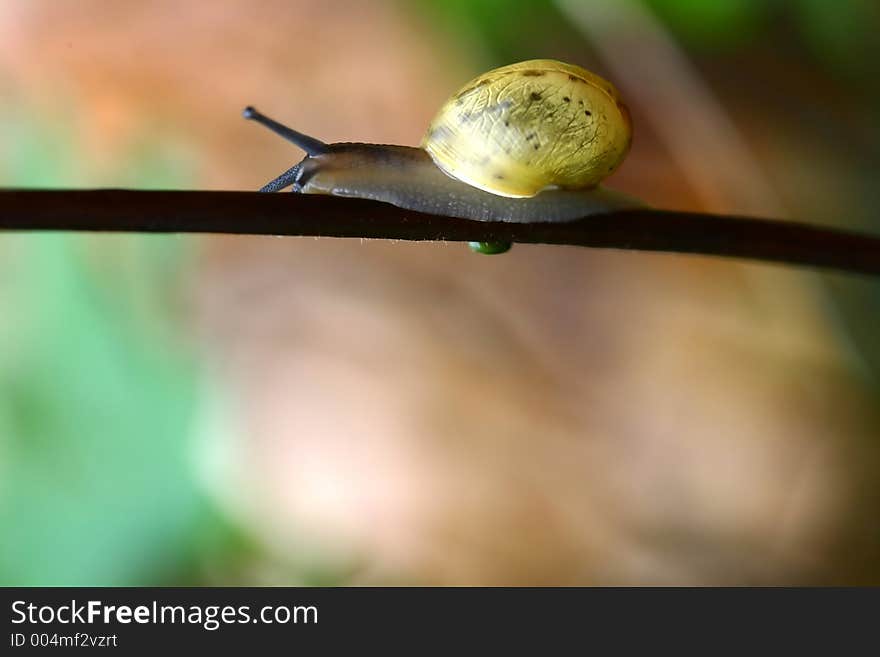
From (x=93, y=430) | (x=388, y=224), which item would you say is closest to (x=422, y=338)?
(x=93, y=430)

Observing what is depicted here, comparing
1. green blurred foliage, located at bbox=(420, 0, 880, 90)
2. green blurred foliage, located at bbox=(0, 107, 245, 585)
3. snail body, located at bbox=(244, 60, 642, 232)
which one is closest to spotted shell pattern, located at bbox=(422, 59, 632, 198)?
snail body, located at bbox=(244, 60, 642, 232)

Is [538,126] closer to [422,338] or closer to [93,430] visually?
[422,338]

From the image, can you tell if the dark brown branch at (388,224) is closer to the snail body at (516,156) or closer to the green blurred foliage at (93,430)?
the snail body at (516,156)

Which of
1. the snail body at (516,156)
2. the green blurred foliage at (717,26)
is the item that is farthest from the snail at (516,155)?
the green blurred foliage at (717,26)

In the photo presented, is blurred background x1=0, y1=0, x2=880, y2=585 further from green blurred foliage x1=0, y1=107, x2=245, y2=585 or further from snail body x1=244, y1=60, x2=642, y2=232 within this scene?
snail body x1=244, y1=60, x2=642, y2=232

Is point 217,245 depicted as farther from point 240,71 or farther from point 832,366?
point 832,366

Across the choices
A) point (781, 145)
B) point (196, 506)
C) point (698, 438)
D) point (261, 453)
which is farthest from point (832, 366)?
point (196, 506)

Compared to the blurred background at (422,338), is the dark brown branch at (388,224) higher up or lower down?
lower down
